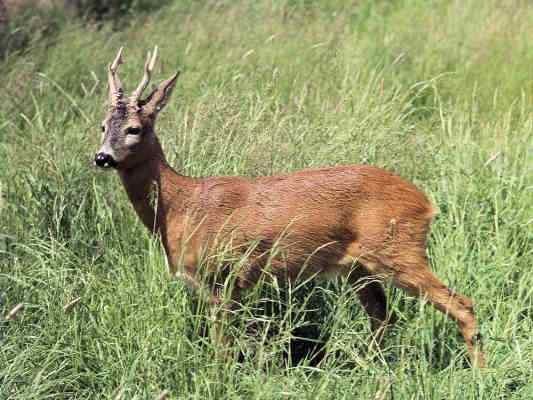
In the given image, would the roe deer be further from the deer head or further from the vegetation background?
the vegetation background

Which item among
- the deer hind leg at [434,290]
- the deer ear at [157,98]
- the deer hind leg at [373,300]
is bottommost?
the deer hind leg at [373,300]

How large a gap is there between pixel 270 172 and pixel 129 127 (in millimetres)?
1117

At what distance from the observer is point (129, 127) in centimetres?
462

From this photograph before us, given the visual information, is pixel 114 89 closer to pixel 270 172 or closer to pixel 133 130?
pixel 133 130

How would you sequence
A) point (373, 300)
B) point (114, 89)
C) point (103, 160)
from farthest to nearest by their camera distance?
point (373, 300) → point (114, 89) → point (103, 160)

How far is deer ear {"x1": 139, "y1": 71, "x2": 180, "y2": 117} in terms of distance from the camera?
15.7 feet

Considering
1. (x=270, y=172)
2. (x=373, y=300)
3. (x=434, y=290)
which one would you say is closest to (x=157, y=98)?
(x=270, y=172)

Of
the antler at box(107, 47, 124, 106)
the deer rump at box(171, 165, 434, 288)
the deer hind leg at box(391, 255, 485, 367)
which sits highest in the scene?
the antler at box(107, 47, 124, 106)

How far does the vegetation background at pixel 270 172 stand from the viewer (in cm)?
412

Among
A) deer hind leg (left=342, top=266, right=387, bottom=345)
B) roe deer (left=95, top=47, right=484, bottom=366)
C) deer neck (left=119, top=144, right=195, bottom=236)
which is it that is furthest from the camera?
deer hind leg (left=342, top=266, right=387, bottom=345)

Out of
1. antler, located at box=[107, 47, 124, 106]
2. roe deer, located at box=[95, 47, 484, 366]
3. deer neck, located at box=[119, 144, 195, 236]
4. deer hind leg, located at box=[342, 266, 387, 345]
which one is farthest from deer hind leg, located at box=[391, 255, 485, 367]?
antler, located at box=[107, 47, 124, 106]

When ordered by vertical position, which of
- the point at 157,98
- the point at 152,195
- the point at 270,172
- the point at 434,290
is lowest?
the point at 434,290

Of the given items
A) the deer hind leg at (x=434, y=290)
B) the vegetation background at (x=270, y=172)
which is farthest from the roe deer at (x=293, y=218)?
the vegetation background at (x=270, y=172)

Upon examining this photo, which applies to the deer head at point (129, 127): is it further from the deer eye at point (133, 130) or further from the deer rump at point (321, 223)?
the deer rump at point (321, 223)
